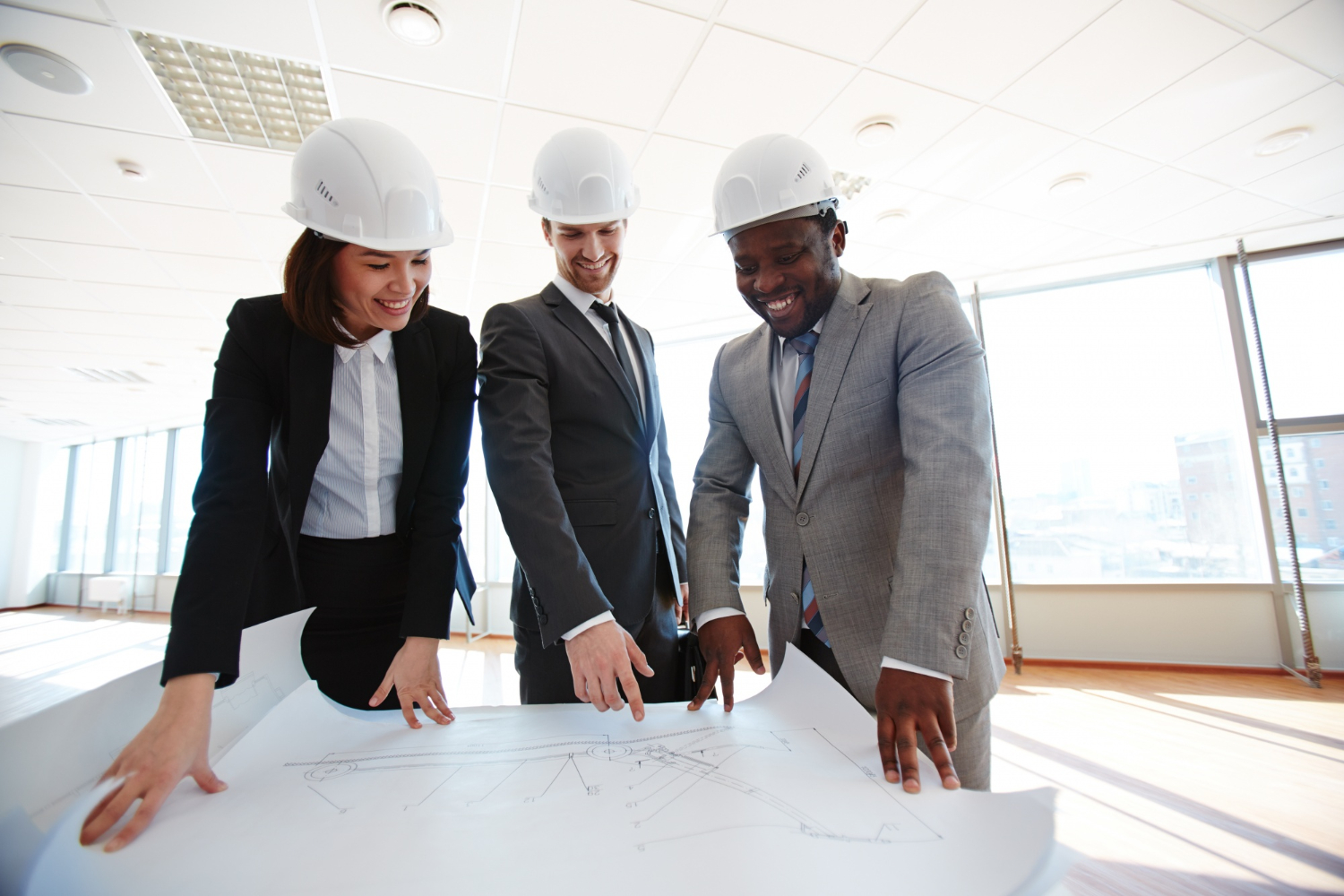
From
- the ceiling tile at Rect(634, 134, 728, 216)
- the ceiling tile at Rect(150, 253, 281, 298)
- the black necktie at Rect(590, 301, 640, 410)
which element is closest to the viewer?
the black necktie at Rect(590, 301, 640, 410)

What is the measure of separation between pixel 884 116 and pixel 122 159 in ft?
12.7

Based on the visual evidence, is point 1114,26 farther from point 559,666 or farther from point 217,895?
point 217,895

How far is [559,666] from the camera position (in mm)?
1055

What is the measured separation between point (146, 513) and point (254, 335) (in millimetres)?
13193

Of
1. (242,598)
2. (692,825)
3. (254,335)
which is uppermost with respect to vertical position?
(254,335)

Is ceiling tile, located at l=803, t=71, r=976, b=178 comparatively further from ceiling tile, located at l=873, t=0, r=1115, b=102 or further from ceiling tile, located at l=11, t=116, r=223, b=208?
ceiling tile, located at l=11, t=116, r=223, b=208

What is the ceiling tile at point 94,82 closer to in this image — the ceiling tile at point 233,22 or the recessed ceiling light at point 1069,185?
the ceiling tile at point 233,22

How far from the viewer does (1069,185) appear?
11.8 feet

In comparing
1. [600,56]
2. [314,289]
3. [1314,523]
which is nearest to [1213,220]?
[1314,523]

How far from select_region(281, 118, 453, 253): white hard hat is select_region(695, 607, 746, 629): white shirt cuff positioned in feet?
2.53

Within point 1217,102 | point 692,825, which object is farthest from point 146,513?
point 1217,102

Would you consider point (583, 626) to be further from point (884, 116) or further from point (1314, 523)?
point (1314, 523)

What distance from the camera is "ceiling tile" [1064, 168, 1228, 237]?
11.8 feet

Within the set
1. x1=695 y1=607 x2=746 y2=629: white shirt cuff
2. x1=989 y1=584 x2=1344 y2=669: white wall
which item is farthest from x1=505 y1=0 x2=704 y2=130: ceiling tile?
x1=989 y1=584 x2=1344 y2=669: white wall
